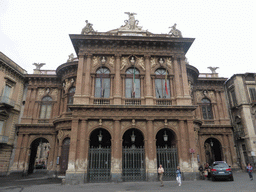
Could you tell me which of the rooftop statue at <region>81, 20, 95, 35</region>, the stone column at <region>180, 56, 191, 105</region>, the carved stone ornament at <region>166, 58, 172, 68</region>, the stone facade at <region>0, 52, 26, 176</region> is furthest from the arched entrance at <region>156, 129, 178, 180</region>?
the stone facade at <region>0, 52, 26, 176</region>

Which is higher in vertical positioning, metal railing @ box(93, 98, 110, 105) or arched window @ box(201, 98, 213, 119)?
arched window @ box(201, 98, 213, 119)

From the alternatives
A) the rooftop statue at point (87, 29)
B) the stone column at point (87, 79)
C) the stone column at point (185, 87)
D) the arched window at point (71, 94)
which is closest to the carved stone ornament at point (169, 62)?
the stone column at point (185, 87)

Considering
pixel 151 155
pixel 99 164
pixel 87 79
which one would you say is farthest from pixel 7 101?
pixel 151 155

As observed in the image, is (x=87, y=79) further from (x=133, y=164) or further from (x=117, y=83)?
(x=133, y=164)

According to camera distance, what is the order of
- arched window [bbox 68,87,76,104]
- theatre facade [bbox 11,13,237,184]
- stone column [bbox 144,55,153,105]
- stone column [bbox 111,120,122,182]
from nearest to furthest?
stone column [bbox 111,120,122,182], theatre facade [bbox 11,13,237,184], stone column [bbox 144,55,153,105], arched window [bbox 68,87,76,104]

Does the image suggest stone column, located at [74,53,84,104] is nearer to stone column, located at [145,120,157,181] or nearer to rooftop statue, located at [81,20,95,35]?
rooftop statue, located at [81,20,95,35]

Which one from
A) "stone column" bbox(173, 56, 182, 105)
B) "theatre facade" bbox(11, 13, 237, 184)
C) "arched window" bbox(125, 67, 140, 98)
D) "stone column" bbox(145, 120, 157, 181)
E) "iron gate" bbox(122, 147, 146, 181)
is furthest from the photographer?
"arched window" bbox(125, 67, 140, 98)

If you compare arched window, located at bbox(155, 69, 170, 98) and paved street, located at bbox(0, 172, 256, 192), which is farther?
arched window, located at bbox(155, 69, 170, 98)

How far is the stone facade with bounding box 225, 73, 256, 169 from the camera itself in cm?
2277

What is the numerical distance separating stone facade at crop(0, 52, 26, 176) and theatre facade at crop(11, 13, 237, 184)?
3.25 ft

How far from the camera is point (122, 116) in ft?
53.5

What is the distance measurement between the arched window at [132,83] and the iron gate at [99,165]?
5435mm

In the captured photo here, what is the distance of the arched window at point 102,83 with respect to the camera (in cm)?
1754

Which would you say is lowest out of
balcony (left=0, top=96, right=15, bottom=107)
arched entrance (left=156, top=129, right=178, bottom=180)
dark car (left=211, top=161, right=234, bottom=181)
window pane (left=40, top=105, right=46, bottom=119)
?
dark car (left=211, top=161, right=234, bottom=181)
